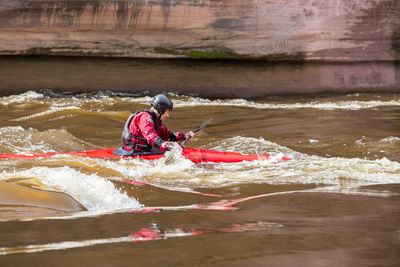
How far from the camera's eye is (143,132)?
596 cm

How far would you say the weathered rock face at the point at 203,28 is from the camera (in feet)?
35.2

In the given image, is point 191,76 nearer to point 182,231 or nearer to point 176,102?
point 176,102

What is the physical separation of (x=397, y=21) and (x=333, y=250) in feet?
31.9

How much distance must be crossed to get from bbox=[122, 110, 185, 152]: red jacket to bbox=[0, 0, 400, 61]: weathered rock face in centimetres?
490

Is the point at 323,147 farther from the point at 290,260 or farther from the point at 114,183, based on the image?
the point at 290,260

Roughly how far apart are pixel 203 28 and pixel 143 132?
17.3 feet

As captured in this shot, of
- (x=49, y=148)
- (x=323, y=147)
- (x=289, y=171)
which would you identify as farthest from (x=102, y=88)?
(x=289, y=171)

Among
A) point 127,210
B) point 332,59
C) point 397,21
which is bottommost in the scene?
point 127,210

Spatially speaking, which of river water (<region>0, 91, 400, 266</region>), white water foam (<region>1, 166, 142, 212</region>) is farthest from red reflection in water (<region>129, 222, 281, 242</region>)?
white water foam (<region>1, 166, 142, 212</region>)

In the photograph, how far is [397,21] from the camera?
36.4 feet

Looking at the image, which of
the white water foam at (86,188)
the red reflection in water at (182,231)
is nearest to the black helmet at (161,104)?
the white water foam at (86,188)

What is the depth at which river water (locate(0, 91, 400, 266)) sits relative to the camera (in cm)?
226

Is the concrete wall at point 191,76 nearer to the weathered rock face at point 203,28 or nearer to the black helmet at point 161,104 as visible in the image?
the weathered rock face at point 203,28

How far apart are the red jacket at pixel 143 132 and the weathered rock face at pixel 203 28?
4904 mm
